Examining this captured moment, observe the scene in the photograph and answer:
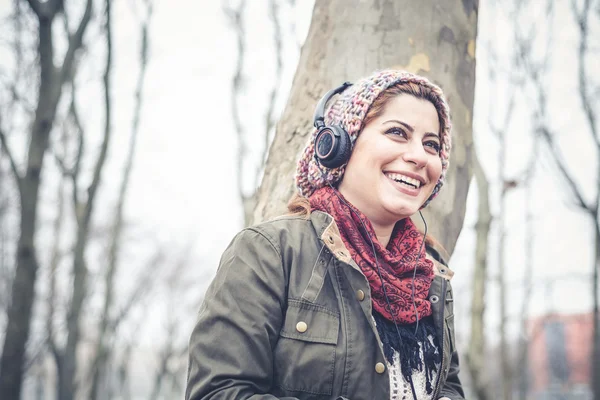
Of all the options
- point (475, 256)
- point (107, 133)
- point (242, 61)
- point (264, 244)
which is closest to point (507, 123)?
point (475, 256)

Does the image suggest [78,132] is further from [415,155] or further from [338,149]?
[415,155]

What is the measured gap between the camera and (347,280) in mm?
1803

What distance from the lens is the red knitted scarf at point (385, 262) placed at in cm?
185

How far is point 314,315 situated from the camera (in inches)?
66.9

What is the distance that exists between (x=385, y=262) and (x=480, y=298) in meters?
6.86

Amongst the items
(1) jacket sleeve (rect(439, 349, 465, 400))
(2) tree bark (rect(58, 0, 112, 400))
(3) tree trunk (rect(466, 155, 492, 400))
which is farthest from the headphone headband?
(3) tree trunk (rect(466, 155, 492, 400))

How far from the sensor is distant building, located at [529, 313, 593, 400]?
3544 cm

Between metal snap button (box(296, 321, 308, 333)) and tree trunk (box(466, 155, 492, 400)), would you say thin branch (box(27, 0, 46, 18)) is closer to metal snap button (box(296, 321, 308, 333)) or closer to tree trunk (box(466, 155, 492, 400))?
metal snap button (box(296, 321, 308, 333))

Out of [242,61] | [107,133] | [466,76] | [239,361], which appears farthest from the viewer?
[242,61]

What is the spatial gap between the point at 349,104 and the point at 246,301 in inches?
35.2

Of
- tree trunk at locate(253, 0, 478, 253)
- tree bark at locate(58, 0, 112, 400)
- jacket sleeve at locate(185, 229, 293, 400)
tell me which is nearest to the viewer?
jacket sleeve at locate(185, 229, 293, 400)

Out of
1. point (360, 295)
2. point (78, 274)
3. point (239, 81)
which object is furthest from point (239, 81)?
point (360, 295)

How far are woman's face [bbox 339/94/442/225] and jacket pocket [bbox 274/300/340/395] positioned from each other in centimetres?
51

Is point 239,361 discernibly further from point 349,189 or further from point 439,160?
point 439,160
